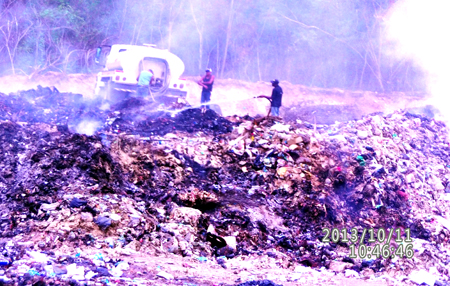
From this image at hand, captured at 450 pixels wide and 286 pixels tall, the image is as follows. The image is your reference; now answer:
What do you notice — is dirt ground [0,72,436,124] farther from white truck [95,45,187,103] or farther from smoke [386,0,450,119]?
white truck [95,45,187,103]

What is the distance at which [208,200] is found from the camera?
20.6 feet

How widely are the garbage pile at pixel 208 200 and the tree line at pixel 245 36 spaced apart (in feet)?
42.9

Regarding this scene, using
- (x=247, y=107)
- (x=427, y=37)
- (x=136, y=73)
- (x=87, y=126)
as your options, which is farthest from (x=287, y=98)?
(x=87, y=126)

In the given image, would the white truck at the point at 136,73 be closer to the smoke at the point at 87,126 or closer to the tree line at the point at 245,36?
the smoke at the point at 87,126

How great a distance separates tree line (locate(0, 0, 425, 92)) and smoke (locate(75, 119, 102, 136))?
12.0m

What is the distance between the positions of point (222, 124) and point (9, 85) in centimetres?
1169

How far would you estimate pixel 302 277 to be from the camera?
4746mm

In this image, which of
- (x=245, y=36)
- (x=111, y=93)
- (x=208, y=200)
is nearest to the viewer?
(x=208, y=200)

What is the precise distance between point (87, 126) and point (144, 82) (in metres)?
2.59

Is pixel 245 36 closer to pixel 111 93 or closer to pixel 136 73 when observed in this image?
pixel 136 73

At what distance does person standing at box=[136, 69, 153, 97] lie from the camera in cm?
1184

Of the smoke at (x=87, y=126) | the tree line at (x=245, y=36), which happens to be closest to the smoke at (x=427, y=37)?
the tree line at (x=245, y=36)

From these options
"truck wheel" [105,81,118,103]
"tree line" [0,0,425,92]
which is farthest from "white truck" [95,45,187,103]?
"tree line" [0,0,425,92]

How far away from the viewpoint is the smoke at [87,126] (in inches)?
360
